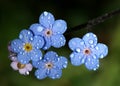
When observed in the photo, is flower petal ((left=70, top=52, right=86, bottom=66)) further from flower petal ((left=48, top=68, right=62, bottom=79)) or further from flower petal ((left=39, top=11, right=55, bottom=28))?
flower petal ((left=39, top=11, right=55, bottom=28))

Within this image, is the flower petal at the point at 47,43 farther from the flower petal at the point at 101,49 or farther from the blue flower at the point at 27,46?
the flower petal at the point at 101,49

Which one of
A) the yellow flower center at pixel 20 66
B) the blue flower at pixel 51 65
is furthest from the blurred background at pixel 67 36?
the blue flower at pixel 51 65

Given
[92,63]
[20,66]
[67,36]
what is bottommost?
[92,63]

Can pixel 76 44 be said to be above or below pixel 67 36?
below

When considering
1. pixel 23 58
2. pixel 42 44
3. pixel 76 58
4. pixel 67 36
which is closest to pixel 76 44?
pixel 76 58

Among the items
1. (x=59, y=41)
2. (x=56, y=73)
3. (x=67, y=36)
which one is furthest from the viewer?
(x=67, y=36)

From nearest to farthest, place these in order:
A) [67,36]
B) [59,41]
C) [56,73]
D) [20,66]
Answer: [59,41], [56,73], [20,66], [67,36]

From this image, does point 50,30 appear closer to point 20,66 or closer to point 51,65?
point 51,65
